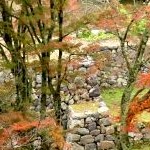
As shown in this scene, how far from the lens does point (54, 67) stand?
11523mm

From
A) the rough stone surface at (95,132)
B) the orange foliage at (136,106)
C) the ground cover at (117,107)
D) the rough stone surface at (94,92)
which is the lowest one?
the ground cover at (117,107)

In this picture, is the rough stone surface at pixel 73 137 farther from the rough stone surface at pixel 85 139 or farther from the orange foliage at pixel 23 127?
the orange foliage at pixel 23 127

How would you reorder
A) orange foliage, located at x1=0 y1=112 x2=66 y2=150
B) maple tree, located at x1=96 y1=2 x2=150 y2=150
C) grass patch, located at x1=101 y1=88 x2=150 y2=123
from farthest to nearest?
1. grass patch, located at x1=101 y1=88 x2=150 y2=123
2. maple tree, located at x1=96 y1=2 x2=150 y2=150
3. orange foliage, located at x1=0 y1=112 x2=66 y2=150

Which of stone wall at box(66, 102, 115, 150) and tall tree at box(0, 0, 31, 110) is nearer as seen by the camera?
tall tree at box(0, 0, 31, 110)

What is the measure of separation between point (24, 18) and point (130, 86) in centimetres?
337

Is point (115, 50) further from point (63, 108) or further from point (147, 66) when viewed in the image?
point (63, 108)

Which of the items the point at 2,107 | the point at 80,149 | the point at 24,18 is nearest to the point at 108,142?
the point at 80,149

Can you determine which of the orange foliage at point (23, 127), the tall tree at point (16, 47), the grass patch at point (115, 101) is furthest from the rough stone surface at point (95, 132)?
the orange foliage at point (23, 127)

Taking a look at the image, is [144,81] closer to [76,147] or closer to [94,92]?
[94,92]

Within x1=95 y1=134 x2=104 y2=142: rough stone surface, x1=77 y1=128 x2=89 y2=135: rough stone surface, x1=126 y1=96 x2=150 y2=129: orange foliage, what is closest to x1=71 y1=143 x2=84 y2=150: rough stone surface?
x1=77 y1=128 x2=89 y2=135: rough stone surface

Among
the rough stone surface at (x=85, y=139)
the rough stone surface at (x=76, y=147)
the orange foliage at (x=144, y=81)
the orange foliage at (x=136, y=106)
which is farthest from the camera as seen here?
the rough stone surface at (x=85, y=139)

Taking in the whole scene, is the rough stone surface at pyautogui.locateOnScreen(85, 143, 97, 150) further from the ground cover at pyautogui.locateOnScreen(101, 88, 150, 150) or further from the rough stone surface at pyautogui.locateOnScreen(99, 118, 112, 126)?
the ground cover at pyautogui.locateOnScreen(101, 88, 150, 150)

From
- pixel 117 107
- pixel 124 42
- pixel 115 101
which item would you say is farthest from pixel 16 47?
pixel 115 101

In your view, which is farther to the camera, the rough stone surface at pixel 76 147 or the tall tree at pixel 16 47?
the rough stone surface at pixel 76 147
